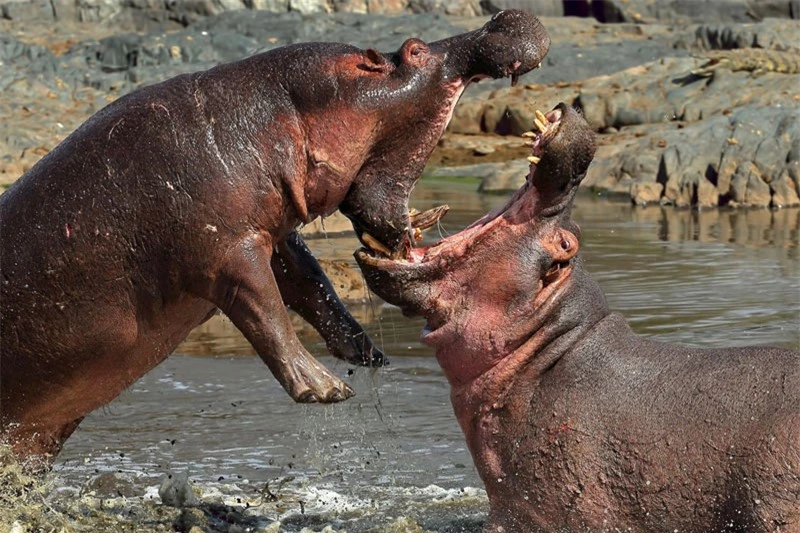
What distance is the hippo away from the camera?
5219 mm

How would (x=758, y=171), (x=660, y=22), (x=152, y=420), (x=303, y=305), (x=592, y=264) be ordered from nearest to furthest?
(x=303, y=305)
(x=152, y=420)
(x=592, y=264)
(x=758, y=171)
(x=660, y=22)

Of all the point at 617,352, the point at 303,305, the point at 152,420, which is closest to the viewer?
the point at 617,352

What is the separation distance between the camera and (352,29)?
3419 centimetres

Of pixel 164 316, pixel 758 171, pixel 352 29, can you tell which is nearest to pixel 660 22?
pixel 352 29

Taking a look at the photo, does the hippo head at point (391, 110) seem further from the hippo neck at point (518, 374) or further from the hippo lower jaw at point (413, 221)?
the hippo neck at point (518, 374)

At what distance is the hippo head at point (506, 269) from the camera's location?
512cm

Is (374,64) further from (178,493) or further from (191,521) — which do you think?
(178,493)

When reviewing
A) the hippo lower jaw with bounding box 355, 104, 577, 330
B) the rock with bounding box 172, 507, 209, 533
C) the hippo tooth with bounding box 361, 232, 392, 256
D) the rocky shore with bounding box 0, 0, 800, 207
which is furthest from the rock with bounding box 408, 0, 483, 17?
the hippo lower jaw with bounding box 355, 104, 577, 330

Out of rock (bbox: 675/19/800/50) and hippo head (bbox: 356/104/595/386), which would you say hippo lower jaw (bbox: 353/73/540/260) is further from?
rock (bbox: 675/19/800/50)

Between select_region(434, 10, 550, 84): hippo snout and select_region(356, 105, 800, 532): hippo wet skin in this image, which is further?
select_region(434, 10, 550, 84): hippo snout

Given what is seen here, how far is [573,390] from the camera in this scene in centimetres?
500

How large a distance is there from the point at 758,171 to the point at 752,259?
572 centimetres

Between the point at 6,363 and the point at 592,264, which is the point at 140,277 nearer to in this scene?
the point at 6,363

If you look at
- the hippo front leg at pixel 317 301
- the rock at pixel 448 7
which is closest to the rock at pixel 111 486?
the hippo front leg at pixel 317 301
